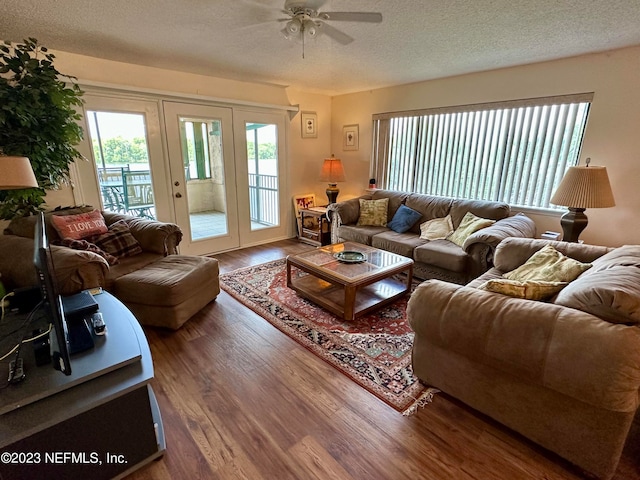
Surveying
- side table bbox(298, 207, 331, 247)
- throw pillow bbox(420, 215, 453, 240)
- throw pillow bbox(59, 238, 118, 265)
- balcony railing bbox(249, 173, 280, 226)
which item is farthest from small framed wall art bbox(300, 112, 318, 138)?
throw pillow bbox(59, 238, 118, 265)

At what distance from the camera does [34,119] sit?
229 centimetres

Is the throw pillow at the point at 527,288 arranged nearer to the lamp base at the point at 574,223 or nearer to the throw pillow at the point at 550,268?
the throw pillow at the point at 550,268

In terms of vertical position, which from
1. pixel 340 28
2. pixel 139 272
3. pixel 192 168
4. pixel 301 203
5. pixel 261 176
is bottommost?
pixel 139 272

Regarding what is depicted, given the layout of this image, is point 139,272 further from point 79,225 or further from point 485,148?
point 485,148

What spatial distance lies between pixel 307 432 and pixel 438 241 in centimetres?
249

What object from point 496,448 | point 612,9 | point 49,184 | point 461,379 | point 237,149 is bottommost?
point 496,448

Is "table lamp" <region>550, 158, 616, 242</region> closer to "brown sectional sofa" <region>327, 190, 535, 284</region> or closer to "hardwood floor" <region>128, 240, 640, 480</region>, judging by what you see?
"brown sectional sofa" <region>327, 190, 535, 284</region>

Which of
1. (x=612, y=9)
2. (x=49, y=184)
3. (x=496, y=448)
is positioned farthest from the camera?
(x=49, y=184)

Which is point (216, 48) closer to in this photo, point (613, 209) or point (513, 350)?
point (513, 350)

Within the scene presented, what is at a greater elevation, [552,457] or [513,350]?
[513,350]

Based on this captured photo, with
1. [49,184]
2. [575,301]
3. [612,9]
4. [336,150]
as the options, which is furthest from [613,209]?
[49,184]

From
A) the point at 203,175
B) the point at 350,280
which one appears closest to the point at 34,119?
the point at 203,175

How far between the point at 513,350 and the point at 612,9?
7.61 feet

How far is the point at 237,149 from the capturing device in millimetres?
4336
